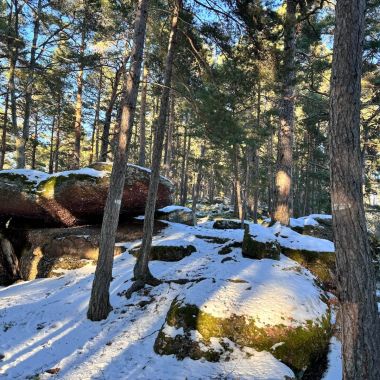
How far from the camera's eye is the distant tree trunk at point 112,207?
23.1ft

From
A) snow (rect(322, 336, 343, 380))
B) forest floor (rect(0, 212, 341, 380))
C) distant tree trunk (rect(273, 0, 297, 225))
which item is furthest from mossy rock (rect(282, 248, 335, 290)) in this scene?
snow (rect(322, 336, 343, 380))

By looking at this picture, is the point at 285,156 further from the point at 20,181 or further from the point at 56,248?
the point at 20,181

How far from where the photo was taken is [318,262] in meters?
9.02

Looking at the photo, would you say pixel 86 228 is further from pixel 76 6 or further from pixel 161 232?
pixel 76 6

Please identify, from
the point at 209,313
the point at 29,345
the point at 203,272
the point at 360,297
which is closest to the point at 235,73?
the point at 203,272

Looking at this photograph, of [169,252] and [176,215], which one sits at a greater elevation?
[176,215]

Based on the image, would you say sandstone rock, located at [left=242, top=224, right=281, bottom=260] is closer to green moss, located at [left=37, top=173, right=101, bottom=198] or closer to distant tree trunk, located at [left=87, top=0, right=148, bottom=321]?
distant tree trunk, located at [left=87, top=0, right=148, bottom=321]

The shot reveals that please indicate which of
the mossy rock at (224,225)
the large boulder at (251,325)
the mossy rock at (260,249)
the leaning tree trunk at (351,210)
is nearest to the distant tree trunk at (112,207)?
the large boulder at (251,325)

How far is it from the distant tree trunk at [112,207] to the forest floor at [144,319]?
380mm

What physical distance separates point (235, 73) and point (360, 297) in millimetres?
7139

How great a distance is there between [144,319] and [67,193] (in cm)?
655

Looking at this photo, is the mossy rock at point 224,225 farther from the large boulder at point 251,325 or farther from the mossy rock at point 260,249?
the large boulder at point 251,325

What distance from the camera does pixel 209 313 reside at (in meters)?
5.70

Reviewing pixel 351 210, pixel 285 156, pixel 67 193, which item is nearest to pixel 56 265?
pixel 67 193
